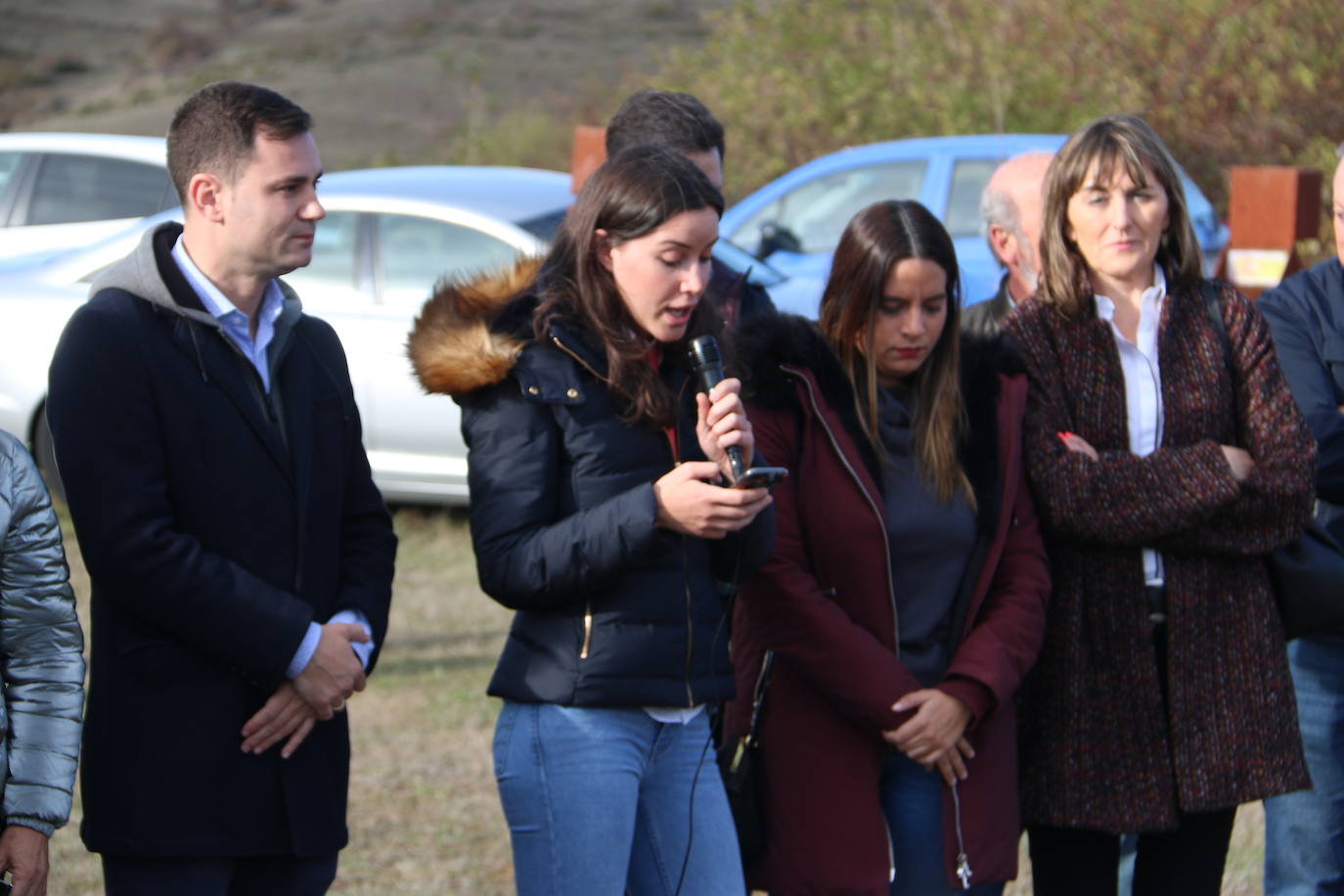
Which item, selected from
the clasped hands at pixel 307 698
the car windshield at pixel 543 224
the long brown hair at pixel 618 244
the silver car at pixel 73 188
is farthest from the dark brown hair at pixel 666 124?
the silver car at pixel 73 188

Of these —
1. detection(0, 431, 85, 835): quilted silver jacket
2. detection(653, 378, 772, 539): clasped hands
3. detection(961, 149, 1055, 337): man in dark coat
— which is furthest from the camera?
detection(961, 149, 1055, 337): man in dark coat

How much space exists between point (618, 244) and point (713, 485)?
0.52 meters

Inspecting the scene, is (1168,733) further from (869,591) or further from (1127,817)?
(869,591)

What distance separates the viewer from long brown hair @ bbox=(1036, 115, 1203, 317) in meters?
3.76

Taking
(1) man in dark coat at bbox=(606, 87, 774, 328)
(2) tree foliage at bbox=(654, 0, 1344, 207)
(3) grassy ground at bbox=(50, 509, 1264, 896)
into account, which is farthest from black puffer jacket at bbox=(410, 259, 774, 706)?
(2) tree foliage at bbox=(654, 0, 1344, 207)

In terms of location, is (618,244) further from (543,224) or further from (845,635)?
(543,224)

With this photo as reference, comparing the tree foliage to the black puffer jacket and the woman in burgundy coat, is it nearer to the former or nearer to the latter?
the woman in burgundy coat

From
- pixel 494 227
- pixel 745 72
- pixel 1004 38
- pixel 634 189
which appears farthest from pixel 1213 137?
pixel 634 189

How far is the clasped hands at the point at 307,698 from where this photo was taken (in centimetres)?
291

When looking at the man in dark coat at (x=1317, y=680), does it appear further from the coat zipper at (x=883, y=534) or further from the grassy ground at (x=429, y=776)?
the coat zipper at (x=883, y=534)

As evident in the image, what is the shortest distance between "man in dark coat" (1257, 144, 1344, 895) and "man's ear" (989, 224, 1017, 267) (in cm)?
74

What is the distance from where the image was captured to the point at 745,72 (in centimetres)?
1608

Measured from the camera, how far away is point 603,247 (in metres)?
3.21

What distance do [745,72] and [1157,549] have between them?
13.0 metres
